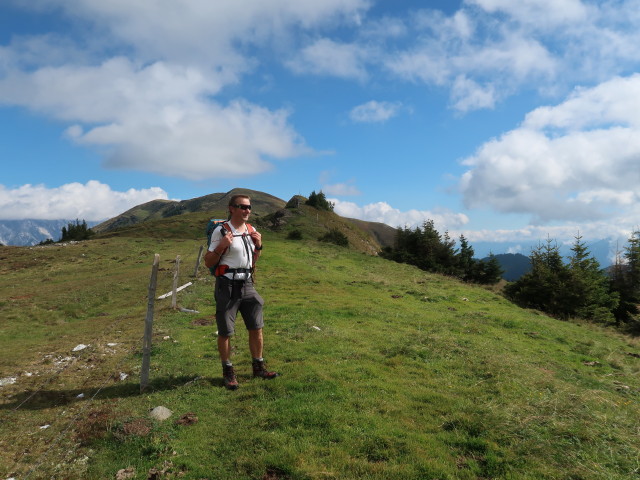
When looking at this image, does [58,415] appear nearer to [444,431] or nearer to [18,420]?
[18,420]

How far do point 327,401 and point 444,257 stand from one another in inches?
2095

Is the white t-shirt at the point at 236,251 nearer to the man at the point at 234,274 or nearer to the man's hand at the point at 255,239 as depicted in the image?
the man at the point at 234,274

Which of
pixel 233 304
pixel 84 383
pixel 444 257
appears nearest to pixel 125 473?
pixel 233 304

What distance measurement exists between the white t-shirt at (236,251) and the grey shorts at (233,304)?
25 cm

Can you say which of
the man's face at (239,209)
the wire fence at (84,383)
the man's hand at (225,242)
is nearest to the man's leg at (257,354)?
the wire fence at (84,383)

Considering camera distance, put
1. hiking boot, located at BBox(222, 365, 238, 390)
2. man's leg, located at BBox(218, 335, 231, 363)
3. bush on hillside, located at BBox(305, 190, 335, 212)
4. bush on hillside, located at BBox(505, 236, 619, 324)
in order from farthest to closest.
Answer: bush on hillside, located at BBox(305, 190, 335, 212) → bush on hillside, located at BBox(505, 236, 619, 324) → hiking boot, located at BBox(222, 365, 238, 390) → man's leg, located at BBox(218, 335, 231, 363)

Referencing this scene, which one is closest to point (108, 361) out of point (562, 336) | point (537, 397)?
point (537, 397)

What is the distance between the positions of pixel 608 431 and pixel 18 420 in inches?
423

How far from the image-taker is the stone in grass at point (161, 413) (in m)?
6.83

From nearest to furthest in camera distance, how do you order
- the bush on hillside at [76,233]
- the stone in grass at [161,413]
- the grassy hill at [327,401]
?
1. the grassy hill at [327,401]
2. the stone in grass at [161,413]
3. the bush on hillside at [76,233]

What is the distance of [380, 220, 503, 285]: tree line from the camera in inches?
2163

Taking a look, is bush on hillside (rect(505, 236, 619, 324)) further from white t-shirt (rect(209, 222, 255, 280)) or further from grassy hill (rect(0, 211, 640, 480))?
white t-shirt (rect(209, 222, 255, 280))

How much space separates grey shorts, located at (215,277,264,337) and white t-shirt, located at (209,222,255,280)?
246mm

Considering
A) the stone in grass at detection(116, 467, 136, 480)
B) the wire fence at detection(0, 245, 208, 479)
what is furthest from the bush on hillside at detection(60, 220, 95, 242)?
the stone in grass at detection(116, 467, 136, 480)
